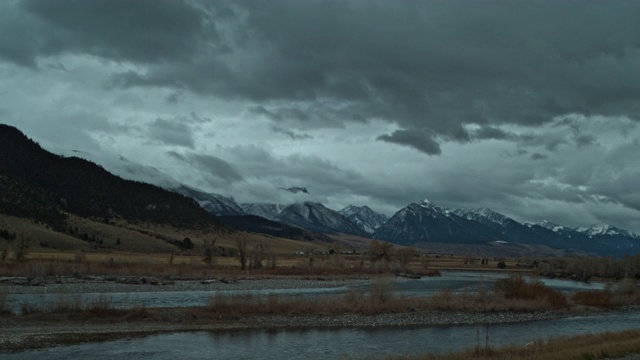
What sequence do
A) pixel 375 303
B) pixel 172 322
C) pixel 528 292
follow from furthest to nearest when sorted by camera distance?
pixel 528 292 → pixel 375 303 → pixel 172 322

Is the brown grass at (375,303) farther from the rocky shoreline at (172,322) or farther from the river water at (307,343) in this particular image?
the river water at (307,343)

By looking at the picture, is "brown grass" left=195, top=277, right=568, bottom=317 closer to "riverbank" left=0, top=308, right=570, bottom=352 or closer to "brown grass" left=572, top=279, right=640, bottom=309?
"riverbank" left=0, top=308, right=570, bottom=352

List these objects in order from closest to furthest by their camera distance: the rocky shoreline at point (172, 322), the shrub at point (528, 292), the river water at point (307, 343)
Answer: the river water at point (307, 343) < the rocky shoreline at point (172, 322) < the shrub at point (528, 292)

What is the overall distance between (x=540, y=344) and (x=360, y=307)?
23795 mm

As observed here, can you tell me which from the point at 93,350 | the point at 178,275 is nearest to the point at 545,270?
the point at 178,275

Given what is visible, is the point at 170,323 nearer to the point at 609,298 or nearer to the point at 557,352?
the point at 557,352

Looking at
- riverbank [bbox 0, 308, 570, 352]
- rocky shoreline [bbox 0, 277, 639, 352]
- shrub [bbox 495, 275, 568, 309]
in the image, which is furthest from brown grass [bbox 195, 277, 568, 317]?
riverbank [bbox 0, 308, 570, 352]

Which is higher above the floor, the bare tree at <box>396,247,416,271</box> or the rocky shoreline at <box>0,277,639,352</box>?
the bare tree at <box>396,247,416,271</box>

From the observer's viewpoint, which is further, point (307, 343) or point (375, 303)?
point (375, 303)

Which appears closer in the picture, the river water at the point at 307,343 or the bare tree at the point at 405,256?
the river water at the point at 307,343

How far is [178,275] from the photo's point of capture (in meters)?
92.1

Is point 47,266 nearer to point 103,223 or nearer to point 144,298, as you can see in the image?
point 144,298

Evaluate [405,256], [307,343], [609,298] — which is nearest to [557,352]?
[307,343]

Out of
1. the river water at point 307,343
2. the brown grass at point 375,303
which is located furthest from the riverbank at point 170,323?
the river water at point 307,343
